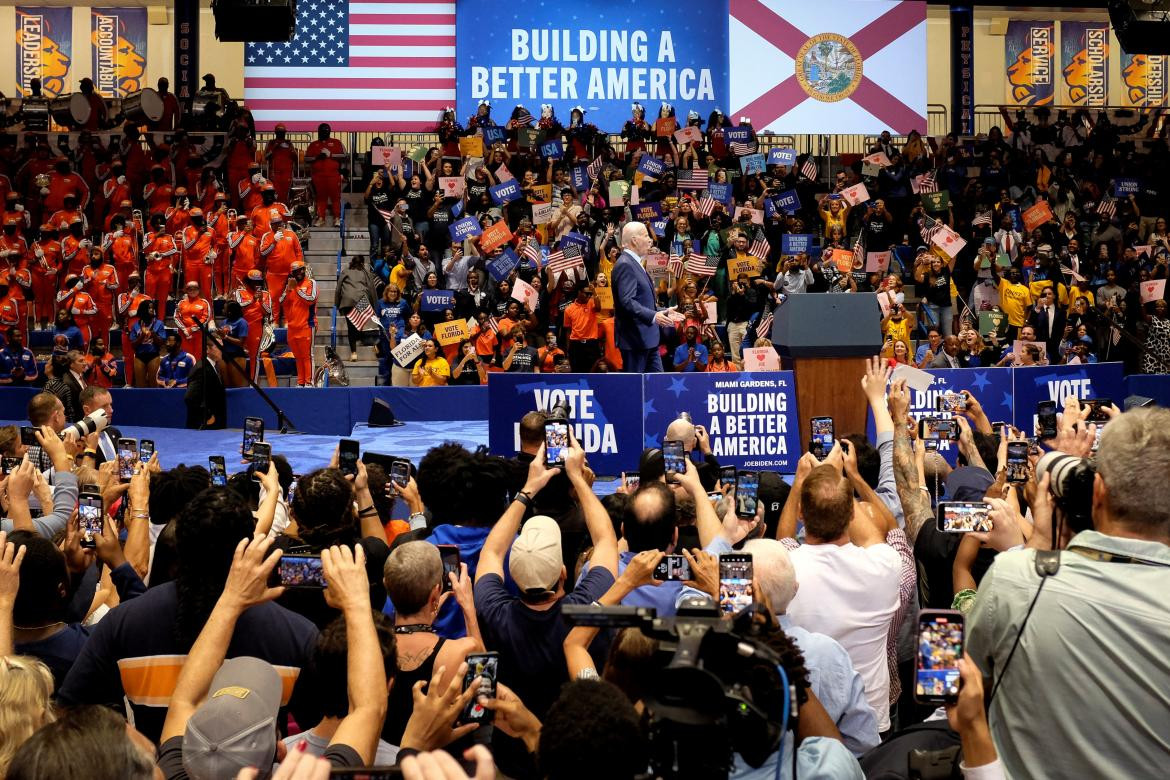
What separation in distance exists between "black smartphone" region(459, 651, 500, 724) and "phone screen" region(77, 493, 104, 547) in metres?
1.90

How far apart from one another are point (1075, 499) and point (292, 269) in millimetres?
14775

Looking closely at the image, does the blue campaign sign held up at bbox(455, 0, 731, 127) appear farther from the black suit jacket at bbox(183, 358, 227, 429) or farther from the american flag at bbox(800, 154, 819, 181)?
the black suit jacket at bbox(183, 358, 227, 429)

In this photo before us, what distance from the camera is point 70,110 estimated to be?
20.0 metres

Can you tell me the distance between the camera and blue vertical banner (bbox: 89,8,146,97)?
24.4m

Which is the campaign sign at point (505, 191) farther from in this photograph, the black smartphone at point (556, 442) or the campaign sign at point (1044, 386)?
the black smartphone at point (556, 442)

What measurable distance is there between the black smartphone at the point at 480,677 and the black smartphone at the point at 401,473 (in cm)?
219

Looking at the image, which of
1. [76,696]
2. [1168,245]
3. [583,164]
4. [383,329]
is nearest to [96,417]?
[76,696]

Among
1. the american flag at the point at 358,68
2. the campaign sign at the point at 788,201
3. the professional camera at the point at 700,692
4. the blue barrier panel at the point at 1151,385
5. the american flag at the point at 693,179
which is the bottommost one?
the professional camera at the point at 700,692

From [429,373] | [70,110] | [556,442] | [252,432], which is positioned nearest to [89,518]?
[556,442]

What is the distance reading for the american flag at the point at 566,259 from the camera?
52.6ft

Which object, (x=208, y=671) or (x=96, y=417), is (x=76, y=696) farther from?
(x=96, y=417)

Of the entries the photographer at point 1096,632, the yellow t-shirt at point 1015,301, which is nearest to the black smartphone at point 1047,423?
the photographer at point 1096,632

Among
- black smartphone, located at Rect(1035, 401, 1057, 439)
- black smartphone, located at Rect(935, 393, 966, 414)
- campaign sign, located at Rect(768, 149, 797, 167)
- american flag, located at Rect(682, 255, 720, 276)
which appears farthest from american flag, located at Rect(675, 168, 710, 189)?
black smartphone, located at Rect(1035, 401, 1057, 439)

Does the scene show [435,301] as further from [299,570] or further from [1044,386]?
[299,570]
